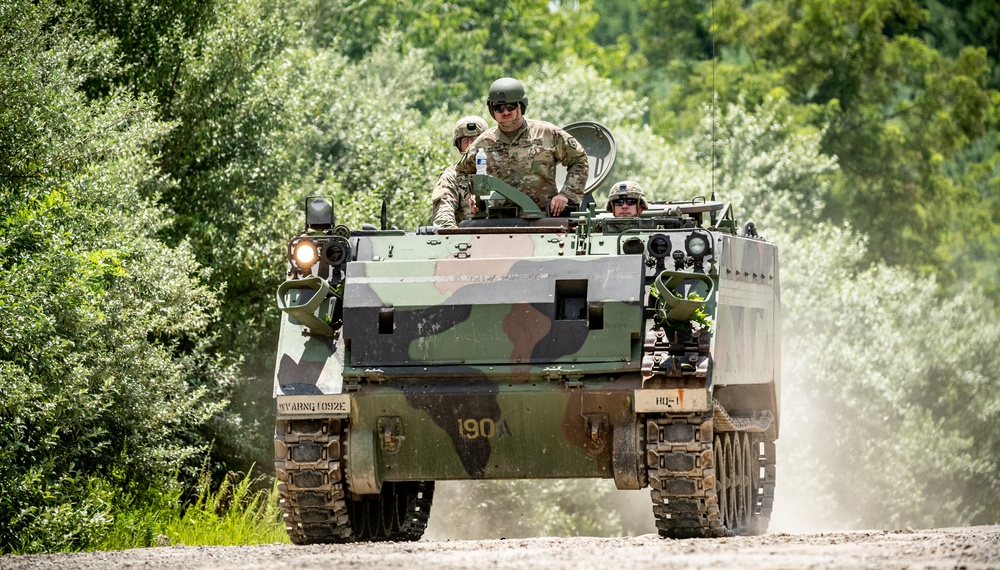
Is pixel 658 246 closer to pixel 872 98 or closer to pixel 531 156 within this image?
pixel 531 156

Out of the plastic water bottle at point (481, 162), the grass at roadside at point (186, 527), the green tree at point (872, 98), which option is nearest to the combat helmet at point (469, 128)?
the plastic water bottle at point (481, 162)

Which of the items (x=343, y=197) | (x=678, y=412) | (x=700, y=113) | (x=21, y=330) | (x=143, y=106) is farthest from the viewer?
(x=700, y=113)

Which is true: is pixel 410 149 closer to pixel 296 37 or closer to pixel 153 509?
pixel 296 37

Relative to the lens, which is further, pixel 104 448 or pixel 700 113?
pixel 700 113

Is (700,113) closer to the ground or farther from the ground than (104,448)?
farther from the ground

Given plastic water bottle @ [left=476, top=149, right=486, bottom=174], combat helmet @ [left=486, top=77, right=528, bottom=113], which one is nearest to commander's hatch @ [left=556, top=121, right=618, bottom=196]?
combat helmet @ [left=486, top=77, right=528, bottom=113]

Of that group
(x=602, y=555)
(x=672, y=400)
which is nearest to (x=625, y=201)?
(x=672, y=400)

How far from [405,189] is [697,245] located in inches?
629

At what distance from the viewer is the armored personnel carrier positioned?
1277cm

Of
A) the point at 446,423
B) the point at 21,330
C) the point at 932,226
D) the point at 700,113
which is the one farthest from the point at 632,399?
the point at 932,226

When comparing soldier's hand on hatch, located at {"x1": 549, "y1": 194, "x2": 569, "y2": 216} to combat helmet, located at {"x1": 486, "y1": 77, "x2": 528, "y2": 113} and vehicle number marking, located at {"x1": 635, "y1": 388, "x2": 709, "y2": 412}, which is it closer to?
combat helmet, located at {"x1": 486, "y1": 77, "x2": 528, "y2": 113}

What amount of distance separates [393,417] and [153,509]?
7281mm

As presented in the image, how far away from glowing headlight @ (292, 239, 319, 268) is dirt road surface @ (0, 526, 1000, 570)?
2.10 metres

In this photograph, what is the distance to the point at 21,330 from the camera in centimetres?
1611
